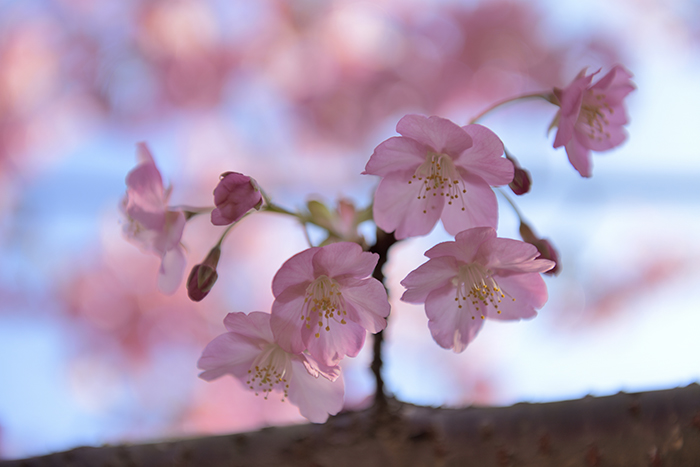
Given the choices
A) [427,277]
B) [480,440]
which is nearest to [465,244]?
[427,277]

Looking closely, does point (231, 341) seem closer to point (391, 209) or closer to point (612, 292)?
point (391, 209)

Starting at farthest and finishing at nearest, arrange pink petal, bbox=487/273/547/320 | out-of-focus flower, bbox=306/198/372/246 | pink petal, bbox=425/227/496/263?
out-of-focus flower, bbox=306/198/372/246 < pink petal, bbox=487/273/547/320 < pink petal, bbox=425/227/496/263

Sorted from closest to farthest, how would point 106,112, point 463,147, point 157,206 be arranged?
point 463,147, point 157,206, point 106,112

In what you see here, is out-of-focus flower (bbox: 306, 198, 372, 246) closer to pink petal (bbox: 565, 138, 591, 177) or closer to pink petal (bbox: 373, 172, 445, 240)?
pink petal (bbox: 373, 172, 445, 240)

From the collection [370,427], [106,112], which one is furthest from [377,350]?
[106,112]

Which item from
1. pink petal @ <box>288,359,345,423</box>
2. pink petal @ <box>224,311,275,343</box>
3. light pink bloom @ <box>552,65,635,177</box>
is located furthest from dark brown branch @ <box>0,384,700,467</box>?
light pink bloom @ <box>552,65,635,177</box>

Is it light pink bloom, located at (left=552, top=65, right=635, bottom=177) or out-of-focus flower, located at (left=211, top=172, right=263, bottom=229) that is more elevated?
light pink bloom, located at (left=552, top=65, right=635, bottom=177)
